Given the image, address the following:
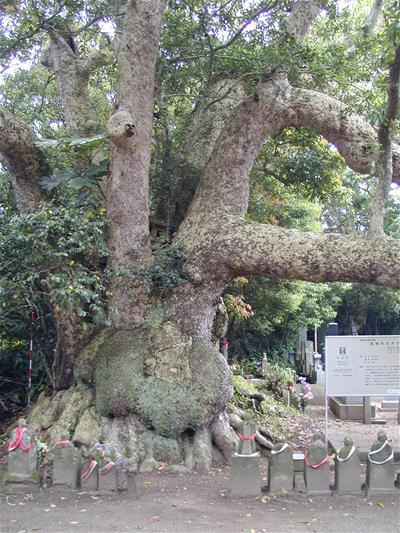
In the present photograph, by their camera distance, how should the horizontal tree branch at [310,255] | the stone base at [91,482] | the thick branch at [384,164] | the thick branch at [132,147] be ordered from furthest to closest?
1. the thick branch at [132,147]
2. the horizontal tree branch at [310,255]
3. the thick branch at [384,164]
4. the stone base at [91,482]

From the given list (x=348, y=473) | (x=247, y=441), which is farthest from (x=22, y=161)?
(x=348, y=473)

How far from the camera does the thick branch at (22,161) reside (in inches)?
336

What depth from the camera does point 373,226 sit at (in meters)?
8.07

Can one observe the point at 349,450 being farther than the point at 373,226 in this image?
No

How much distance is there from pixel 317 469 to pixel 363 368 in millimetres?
2557

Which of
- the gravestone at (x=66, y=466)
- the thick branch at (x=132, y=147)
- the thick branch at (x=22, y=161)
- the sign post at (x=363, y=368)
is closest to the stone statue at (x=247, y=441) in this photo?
the gravestone at (x=66, y=466)

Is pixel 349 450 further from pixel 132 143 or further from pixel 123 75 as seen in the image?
pixel 123 75

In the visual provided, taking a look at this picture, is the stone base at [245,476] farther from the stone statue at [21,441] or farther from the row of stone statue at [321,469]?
the stone statue at [21,441]

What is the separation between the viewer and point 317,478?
647 centimetres

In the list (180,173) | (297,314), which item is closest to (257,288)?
(297,314)

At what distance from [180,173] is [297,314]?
43.8 ft

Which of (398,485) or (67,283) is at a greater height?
(67,283)

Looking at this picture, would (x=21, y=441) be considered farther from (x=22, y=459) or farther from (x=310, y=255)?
(x=310, y=255)

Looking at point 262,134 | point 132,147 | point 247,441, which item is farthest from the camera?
point 262,134
